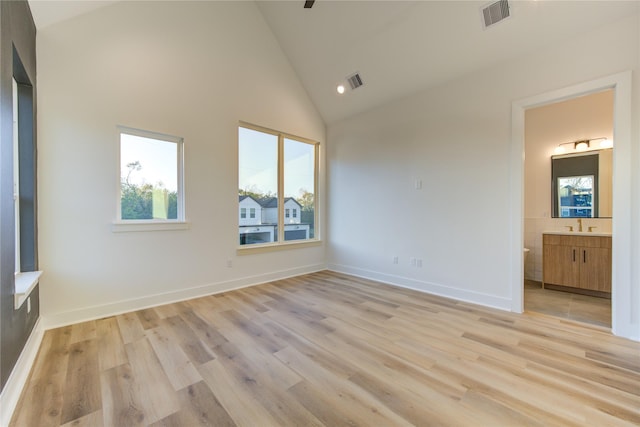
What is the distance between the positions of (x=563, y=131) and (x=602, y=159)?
64 centimetres

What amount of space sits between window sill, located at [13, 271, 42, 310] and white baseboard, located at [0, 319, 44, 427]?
14.9 inches

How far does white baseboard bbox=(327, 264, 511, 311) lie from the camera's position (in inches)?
123

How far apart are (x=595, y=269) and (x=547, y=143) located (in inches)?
76.9

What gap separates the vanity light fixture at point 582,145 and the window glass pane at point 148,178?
5.52m

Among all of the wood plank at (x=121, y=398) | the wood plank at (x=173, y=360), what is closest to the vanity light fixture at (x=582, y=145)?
the wood plank at (x=173, y=360)

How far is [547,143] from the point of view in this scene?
4.20 metres

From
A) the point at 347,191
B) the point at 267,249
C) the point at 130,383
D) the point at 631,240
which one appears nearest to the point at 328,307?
the point at 267,249

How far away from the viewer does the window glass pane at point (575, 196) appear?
3877 millimetres

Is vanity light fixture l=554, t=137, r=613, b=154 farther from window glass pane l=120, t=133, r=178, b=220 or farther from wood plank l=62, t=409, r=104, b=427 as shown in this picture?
wood plank l=62, t=409, r=104, b=427

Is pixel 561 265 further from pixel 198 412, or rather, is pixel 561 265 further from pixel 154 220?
pixel 154 220

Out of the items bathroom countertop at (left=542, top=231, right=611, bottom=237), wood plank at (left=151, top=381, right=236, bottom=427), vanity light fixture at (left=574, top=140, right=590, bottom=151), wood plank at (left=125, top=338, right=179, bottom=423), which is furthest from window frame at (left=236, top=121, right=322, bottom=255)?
vanity light fixture at (left=574, top=140, right=590, bottom=151)

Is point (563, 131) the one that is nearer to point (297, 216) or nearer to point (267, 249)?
point (297, 216)

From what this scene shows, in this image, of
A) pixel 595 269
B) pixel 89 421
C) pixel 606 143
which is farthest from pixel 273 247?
pixel 606 143

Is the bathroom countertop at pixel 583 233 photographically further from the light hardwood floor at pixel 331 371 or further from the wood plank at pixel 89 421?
the wood plank at pixel 89 421
